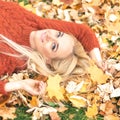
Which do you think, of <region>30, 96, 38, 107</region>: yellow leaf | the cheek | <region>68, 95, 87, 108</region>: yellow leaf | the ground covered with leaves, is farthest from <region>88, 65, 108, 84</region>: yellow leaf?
<region>30, 96, 38, 107</region>: yellow leaf

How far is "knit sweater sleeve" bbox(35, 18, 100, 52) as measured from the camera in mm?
2705

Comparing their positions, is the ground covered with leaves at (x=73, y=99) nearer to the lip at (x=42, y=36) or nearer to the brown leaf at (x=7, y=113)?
the brown leaf at (x=7, y=113)

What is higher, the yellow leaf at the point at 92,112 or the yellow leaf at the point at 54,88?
the yellow leaf at the point at 54,88

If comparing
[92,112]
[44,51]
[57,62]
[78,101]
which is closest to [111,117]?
[92,112]

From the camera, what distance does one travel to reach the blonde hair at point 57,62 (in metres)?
2.54

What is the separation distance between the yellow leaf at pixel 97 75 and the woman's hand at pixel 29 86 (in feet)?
1.04

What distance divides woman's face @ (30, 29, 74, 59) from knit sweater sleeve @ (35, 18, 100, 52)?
0.13 metres

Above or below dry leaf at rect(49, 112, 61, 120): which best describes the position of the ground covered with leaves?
above

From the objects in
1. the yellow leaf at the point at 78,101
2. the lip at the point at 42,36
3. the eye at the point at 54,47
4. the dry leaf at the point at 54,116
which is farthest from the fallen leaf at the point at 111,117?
the lip at the point at 42,36

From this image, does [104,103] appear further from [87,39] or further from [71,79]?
[87,39]

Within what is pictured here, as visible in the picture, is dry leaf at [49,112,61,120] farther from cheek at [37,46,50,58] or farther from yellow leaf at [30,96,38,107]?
cheek at [37,46,50,58]

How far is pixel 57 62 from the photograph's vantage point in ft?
8.37

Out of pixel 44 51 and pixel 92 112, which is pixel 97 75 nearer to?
pixel 92 112

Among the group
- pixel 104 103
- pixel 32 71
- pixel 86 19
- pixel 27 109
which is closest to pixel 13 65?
pixel 32 71
